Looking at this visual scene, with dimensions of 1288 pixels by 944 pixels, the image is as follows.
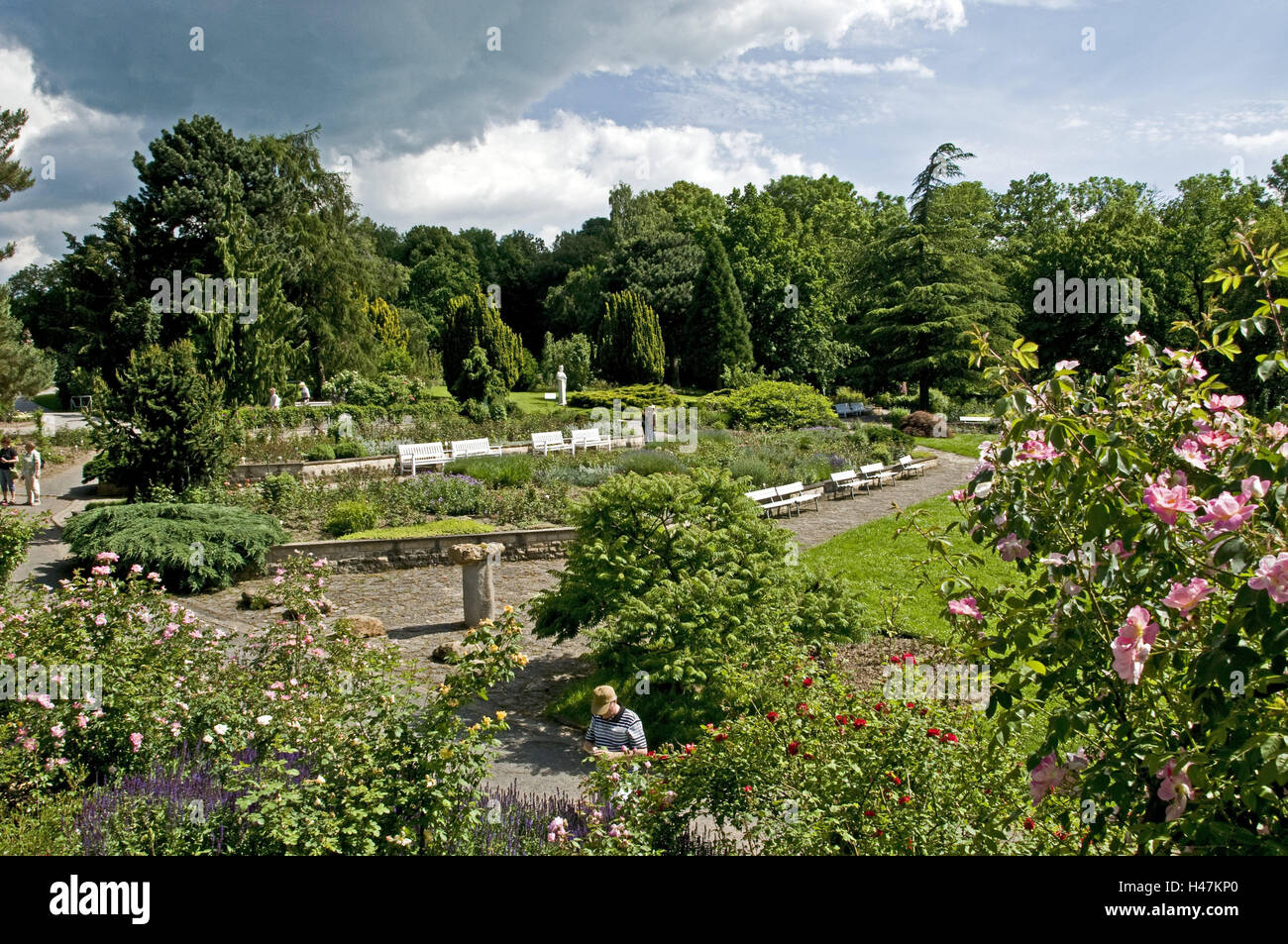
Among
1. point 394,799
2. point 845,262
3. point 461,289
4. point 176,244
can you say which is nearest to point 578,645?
point 394,799

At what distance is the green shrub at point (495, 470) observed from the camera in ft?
54.4

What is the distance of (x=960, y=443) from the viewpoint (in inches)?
1003

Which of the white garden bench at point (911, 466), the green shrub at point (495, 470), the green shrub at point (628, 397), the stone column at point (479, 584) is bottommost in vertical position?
the stone column at point (479, 584)

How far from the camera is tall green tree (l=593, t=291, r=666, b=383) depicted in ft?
115

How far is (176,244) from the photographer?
93.6 ft

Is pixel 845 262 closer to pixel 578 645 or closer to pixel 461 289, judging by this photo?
pixel 461 289

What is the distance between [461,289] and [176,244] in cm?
2937

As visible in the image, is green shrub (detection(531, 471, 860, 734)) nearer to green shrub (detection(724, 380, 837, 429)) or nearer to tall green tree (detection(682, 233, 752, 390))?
green shrub (detection(724, 380, 837, 429))

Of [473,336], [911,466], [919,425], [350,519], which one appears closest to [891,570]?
[350,519]

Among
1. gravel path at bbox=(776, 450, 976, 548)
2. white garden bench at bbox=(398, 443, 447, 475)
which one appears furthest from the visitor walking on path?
gravel path at bbox=(776, 450, 976, 548)

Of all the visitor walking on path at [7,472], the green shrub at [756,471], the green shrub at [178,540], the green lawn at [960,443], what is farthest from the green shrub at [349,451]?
the green lawn at [960,443]

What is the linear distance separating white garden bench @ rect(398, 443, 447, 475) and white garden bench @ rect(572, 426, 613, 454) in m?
3.58

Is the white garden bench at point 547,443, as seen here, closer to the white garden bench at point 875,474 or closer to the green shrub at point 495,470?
the green shrub at point 495,470

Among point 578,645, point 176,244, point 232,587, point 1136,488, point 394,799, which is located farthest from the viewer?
point 176,244
